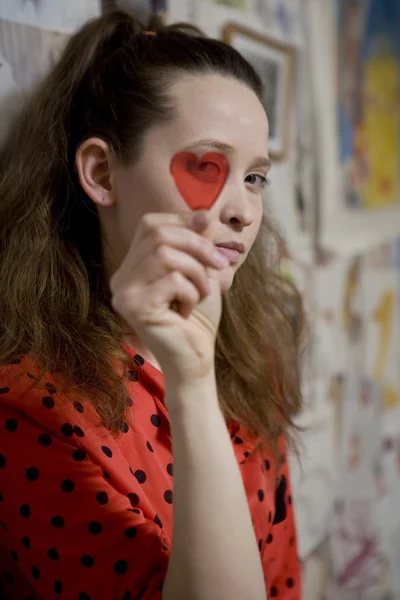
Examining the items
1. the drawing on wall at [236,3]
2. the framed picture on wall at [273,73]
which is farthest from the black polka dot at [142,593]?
the drawing on wall at [236,3]

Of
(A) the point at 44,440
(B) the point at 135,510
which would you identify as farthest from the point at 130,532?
(A) the point at 44,440

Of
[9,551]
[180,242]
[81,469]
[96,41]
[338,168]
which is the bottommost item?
[9,551]

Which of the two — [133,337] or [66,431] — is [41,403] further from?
[133,337]

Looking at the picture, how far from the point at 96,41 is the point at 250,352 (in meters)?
0.51

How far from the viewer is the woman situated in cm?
61

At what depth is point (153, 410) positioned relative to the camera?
0.84 metres

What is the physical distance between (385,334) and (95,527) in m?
1.19

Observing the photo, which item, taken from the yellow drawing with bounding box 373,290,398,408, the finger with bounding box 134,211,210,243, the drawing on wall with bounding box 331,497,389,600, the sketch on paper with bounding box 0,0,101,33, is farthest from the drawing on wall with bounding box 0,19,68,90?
the drawing on wall with bounding box 331,497,389,600

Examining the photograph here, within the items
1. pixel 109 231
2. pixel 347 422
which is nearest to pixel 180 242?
pixel 109 231

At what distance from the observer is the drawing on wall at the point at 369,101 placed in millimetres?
1549

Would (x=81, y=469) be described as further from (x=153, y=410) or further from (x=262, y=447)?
(x=262, y=447)

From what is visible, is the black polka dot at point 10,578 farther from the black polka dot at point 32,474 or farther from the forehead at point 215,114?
the forehead at point 215,114

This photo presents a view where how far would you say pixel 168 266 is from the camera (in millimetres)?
583

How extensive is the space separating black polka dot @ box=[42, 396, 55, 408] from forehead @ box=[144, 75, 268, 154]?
13.0 inches
